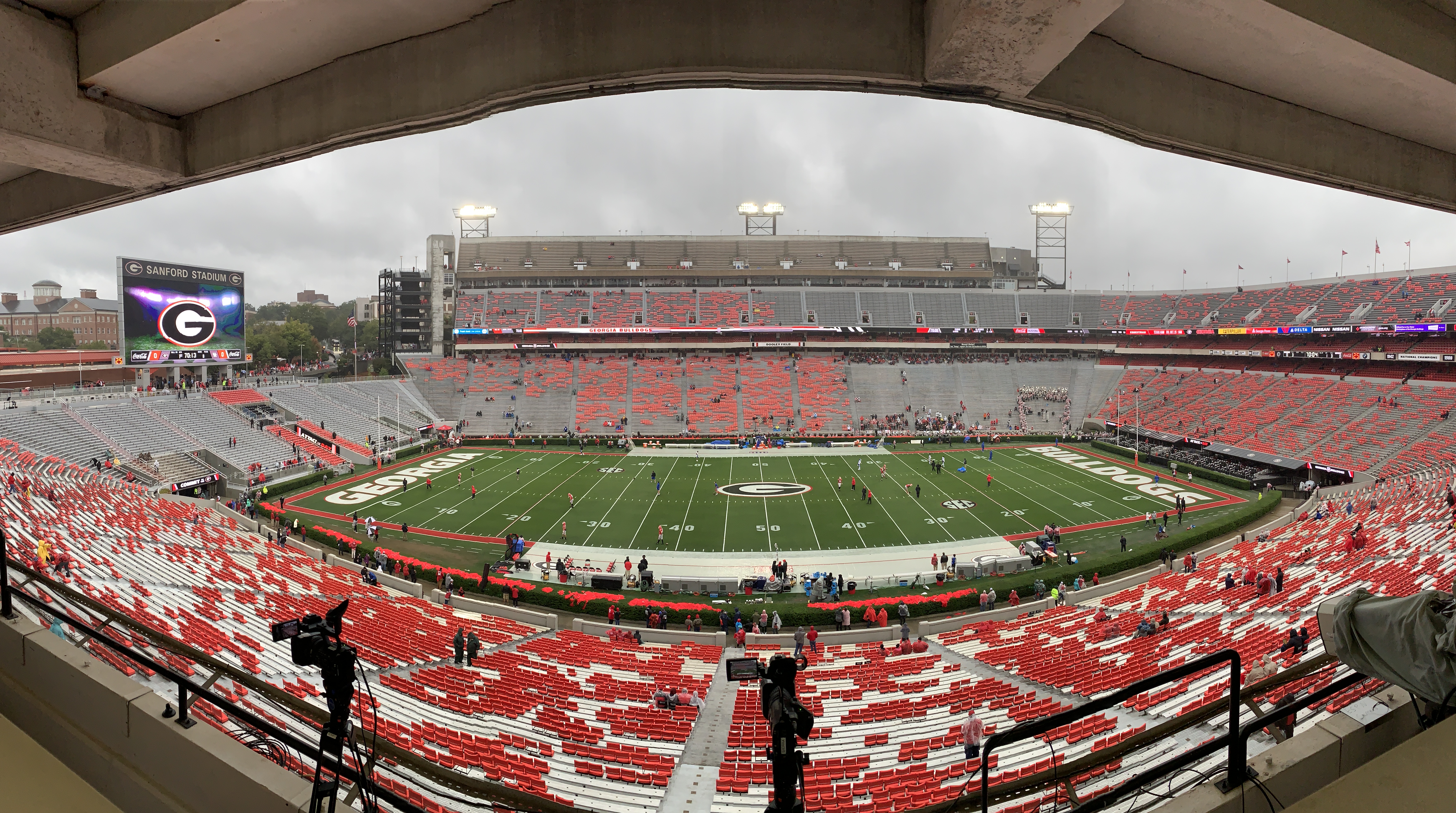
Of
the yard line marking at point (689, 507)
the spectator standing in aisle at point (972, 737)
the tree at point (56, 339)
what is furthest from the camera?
the tree at point (56, 339)

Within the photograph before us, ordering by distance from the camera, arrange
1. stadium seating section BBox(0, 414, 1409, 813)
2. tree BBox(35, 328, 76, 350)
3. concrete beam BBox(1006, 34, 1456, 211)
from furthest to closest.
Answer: tree BBox(35, 328, 76, 350) → stadium seating section BBox(0, 414, 1409, 813) → concrete beam BBox(1006, 34, 1456, 211)

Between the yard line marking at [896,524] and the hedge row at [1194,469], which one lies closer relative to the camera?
the yard line marking at [896,524]

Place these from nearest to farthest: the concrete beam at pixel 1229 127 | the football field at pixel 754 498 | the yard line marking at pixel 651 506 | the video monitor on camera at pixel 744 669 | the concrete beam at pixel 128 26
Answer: the video monitor on camera at pixel 744 669
the concrete beam at pixel 128 26
the concrete beam at pixel 1229 127
the yard line marking at pixel 651 506
the football field at pixel 754 498

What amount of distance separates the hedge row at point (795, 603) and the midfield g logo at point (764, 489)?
39.9 feet

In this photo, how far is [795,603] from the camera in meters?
19.1

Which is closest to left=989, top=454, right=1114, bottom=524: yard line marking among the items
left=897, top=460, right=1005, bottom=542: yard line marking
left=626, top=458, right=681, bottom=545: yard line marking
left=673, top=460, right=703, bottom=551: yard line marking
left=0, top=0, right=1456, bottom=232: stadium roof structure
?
left=897, top=460, right=1005, bottom=542: yard line marking

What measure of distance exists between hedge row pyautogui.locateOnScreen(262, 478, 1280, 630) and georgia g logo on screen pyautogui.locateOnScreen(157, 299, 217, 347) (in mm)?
25296

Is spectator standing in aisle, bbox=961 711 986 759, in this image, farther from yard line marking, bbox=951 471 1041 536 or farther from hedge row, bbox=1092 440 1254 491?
hedge row, bbox=1092 440 1254 491

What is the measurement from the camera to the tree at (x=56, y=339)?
69.9 metres

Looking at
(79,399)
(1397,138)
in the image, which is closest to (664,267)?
(79,399)

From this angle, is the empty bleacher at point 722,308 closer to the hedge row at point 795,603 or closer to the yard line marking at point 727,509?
the yard line marking at point 727,509

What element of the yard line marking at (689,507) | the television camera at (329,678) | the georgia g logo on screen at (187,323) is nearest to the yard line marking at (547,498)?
the yard line marking at (689,507)

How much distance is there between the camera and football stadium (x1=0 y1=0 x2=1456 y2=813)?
3.23m

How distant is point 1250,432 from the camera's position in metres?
38.9
